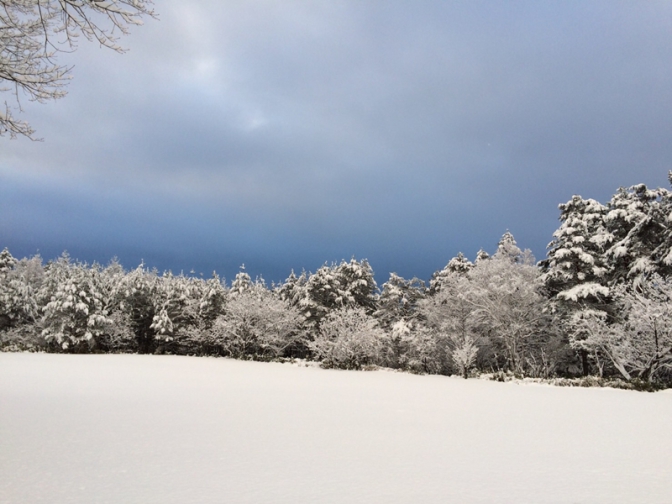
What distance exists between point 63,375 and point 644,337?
73.3ft

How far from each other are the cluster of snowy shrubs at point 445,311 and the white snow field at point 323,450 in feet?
32.9

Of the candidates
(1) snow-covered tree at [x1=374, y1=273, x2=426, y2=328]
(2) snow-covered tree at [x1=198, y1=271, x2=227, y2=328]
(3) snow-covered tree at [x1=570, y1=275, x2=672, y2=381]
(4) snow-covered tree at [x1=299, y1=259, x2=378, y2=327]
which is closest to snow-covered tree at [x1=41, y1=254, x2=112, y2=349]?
(2) snow-covered tree at [x1=198, y1=271, x2=227, y2=328]

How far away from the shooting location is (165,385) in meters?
12.1

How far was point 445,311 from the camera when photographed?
25.4m

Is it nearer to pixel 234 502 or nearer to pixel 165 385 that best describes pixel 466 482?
pixel 234 502

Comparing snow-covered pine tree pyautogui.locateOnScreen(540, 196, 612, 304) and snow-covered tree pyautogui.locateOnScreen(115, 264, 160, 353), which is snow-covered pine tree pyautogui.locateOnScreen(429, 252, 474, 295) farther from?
snow-covered tree pyautogui.locateOnScreen(115, 264, 160, 353)

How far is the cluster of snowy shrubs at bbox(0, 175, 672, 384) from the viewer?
18.4m

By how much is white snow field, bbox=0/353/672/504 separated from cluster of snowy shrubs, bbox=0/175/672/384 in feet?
32.9

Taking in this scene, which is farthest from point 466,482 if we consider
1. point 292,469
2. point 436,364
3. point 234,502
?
point 436,364

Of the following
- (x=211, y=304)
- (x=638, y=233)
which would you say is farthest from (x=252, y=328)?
(x=638, y=233)

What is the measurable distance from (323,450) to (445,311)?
21506mm

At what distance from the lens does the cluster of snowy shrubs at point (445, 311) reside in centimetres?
1844

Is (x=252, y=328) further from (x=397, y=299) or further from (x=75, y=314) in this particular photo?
(x=75, y=314)

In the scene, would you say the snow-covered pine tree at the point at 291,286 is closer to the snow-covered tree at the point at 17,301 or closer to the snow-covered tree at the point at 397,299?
the snow-covered tree at the point at 397,299
